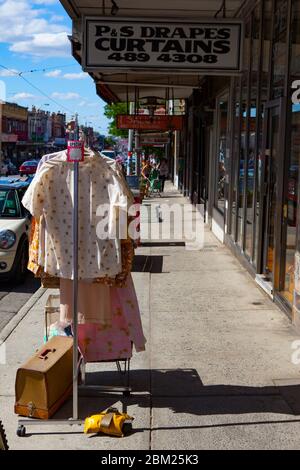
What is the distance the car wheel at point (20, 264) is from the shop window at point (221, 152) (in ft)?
14.5

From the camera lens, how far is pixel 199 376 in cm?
535

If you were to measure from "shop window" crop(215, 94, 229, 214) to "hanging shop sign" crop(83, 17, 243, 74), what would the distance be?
19.9 feet

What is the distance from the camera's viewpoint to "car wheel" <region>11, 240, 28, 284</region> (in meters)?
9.44

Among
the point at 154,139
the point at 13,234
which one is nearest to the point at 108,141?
the point at 154,139

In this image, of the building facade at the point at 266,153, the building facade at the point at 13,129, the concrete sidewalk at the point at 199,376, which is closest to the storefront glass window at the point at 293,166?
the building facade at the point at 266,153

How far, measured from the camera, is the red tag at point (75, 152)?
4.18m

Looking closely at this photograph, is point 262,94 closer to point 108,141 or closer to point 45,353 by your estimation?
point 45,353

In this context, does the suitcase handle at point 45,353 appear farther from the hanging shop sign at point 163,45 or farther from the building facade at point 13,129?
the building facade at point 13,129

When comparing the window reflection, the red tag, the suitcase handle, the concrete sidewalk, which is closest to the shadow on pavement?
the concrete sidewalk

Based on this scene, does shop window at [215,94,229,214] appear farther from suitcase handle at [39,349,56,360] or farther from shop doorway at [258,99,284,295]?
suitcase handle at [39,349,56,360]

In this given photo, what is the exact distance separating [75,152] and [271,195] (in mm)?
4392
